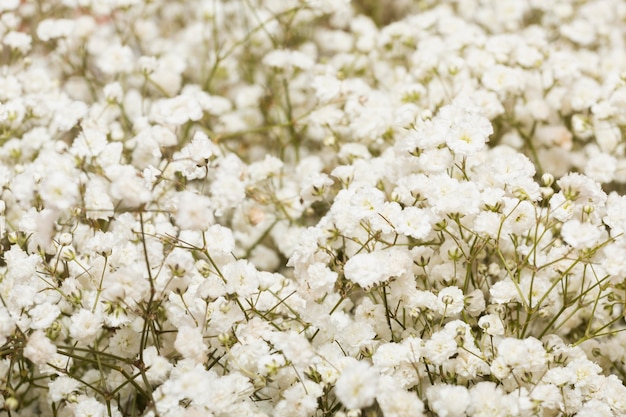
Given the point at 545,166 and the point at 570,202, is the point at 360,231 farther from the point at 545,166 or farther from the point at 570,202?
the point at 545,166

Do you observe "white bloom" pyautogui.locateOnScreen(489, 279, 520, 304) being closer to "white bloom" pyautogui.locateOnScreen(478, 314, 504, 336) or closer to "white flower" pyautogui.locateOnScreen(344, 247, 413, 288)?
"white bloom" pyautogui.locateOnScreen(478, 314, 504, 336)

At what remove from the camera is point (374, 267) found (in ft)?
3.55

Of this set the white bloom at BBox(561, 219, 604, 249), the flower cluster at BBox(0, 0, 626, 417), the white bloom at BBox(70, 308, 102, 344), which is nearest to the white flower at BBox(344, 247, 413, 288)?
the flower cluster at BBox(0, 0, 626, 417)

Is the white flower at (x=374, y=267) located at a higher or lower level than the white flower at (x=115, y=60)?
lower

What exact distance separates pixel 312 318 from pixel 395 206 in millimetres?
222

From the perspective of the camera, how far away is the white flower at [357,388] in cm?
91

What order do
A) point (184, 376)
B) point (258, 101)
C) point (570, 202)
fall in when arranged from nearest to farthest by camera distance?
1. point (184, 376)
2. point (570, 202)
3. point (258, 101)

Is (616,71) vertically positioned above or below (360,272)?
above

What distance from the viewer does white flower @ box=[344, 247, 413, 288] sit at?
1.08m

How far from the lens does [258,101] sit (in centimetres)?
190

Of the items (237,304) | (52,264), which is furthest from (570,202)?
(52,264)

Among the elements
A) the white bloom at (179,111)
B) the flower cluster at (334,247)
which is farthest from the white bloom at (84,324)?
the white bloom at (179,111)

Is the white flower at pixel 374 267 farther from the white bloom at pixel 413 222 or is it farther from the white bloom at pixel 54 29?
the white bloom at pixel 54 29

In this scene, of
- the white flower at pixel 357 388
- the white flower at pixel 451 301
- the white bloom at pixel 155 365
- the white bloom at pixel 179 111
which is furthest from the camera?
the white bloom at pixel 179 111
